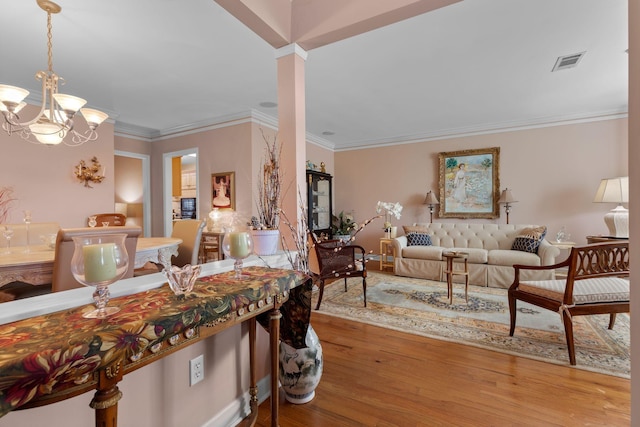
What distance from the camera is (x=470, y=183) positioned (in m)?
5.34

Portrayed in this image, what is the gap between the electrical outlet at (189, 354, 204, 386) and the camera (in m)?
1.38

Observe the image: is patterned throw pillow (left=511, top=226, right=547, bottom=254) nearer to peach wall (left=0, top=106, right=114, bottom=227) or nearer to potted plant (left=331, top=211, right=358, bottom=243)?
potted plant (left=331, top=211, right=358, bottom=243)

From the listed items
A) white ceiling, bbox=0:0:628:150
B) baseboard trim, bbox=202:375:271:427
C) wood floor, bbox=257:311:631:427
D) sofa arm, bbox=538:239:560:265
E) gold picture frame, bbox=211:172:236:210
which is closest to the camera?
baseboard trim, bbox=202:375:271:427

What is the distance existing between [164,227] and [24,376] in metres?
5.38

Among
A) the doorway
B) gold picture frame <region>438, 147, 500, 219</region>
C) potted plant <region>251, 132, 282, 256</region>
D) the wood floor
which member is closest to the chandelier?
potted plant <region>251, 132, 282, 256</region>

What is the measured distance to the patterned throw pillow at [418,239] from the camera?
198 inches

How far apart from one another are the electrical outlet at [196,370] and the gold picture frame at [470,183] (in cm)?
507

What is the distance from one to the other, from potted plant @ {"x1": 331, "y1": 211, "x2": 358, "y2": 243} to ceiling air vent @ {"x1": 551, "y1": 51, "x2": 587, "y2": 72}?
12.7ft

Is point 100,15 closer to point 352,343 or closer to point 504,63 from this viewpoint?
point 352,343

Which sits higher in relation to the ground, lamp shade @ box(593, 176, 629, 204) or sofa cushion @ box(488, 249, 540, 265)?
lamp shade @ box(593, 176, 629, 204)

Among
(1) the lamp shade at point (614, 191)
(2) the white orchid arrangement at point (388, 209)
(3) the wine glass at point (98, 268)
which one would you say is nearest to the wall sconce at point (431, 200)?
(2) the white orchid arrangement at point (388, 209)

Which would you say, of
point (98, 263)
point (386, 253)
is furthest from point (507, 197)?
point (98, 263)

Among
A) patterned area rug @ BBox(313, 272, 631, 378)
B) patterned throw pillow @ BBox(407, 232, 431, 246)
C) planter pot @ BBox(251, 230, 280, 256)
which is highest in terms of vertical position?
planter pot @ BBox(251, 230, 280, 256)

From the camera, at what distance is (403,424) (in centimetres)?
159
